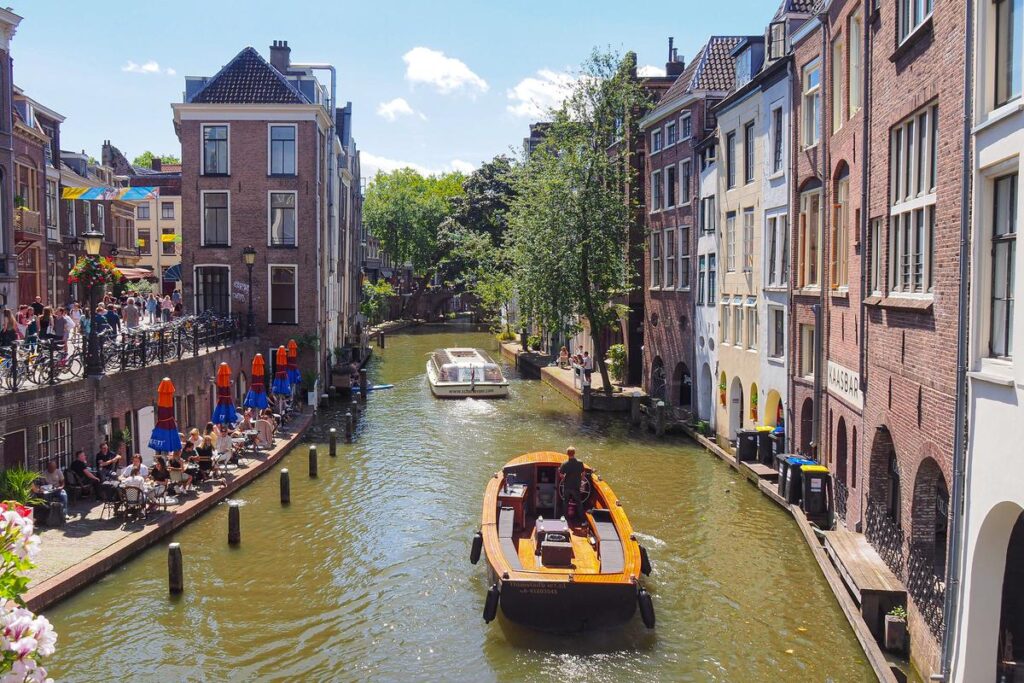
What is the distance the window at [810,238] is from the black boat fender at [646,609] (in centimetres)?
1139

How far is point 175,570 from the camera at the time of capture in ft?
53.8

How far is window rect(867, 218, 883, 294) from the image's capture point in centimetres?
1666

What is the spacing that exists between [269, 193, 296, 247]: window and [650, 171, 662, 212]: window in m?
15.4

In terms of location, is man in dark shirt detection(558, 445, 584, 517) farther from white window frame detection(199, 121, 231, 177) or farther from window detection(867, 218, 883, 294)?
white window frame detection(199, 121, 231, 177)

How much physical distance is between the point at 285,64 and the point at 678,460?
2727 centimetres

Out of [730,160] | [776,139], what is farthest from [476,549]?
[730,160]

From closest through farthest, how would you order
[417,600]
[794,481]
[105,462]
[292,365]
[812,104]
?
[417,600] < [105,462] < [794,481] < [812,104] < [292,365]

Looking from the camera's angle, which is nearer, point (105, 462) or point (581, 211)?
point (105, 462)

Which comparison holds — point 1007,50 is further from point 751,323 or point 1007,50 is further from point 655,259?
point 655,259

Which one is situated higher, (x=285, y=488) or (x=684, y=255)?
(x=684, y=255)

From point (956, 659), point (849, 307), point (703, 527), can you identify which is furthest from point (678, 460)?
point (956, 659)

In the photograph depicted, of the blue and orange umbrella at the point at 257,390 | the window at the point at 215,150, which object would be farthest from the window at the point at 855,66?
the window at the point at 215,150

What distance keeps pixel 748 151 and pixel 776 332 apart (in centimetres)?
643

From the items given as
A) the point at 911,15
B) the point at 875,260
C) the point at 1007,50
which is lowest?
the point at 875,260
